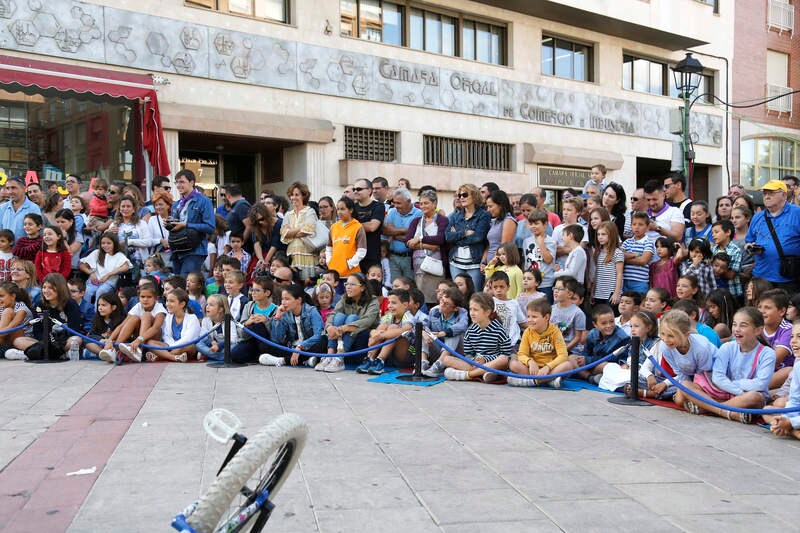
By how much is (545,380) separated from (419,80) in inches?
476

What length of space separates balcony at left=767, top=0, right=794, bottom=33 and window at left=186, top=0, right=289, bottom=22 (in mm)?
18112

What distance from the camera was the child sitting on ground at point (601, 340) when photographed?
7.96m

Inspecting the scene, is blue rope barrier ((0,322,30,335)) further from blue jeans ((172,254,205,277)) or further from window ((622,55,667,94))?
window ((622,55,667,94))

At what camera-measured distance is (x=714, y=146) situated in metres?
25.0

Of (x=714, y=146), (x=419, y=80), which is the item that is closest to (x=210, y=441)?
Answer: (x=419, y=80)

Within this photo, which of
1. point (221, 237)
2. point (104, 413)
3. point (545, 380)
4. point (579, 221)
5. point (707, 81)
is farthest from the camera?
point (707, 81)

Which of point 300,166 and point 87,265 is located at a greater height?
point 300,166

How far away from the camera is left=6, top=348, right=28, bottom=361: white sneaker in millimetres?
9492

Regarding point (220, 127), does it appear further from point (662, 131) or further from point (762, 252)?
point (662, 131)

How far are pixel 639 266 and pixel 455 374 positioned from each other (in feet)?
8.20

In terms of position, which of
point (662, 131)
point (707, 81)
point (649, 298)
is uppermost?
point (707, 81)

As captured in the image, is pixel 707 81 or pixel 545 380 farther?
pixel 707 81

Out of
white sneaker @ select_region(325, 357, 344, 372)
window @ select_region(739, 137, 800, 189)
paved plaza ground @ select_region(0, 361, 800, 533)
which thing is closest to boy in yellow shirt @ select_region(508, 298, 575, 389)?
paved plaza ground @ select_region(0, 361, 800, 533)

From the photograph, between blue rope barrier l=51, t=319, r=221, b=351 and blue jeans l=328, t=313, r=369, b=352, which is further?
blue rope barrier l=51, t=319, r=221, b=351
